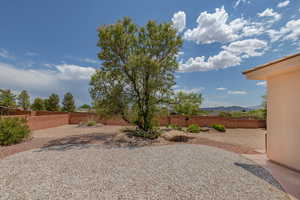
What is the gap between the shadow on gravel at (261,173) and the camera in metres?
2.94

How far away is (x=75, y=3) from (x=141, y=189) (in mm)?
9893

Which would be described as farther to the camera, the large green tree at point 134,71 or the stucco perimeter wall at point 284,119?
the large green tree at point 134,71

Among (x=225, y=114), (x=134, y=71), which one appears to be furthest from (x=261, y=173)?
(x=225, y=114)

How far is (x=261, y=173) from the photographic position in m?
3.34

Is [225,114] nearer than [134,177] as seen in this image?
No

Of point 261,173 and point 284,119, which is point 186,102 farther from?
point 261,173

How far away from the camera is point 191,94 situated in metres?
7.65

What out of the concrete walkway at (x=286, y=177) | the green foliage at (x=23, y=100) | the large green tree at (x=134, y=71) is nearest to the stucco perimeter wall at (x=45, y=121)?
the large green tree at (x=134, y=71)

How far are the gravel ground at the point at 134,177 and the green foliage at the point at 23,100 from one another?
2557 centimetres

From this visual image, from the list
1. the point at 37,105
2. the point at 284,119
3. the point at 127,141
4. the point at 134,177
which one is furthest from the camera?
the point at 37,105

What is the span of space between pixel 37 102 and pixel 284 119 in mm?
28408

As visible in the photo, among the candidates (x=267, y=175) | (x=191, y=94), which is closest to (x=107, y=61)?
(x=191, y=94)

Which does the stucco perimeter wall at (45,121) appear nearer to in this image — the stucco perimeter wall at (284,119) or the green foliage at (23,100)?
the stucco perimeter wall at (284,119)

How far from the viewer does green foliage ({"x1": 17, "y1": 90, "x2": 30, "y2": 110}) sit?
23.0 m
